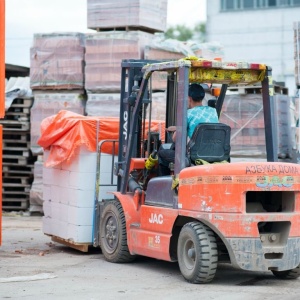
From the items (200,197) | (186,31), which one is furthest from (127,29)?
(186,31)

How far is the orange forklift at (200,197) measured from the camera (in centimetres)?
775

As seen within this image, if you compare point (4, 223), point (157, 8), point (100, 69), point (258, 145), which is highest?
point (157, 8)

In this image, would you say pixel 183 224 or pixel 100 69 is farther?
pixel 100 69

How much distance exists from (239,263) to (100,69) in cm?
663

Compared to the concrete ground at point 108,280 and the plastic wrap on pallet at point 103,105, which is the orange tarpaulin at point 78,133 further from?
the plastic wrap on pallet at point 103,105

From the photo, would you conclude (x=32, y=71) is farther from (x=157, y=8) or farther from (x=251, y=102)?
(x=251, y=102)

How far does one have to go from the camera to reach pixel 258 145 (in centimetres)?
1315

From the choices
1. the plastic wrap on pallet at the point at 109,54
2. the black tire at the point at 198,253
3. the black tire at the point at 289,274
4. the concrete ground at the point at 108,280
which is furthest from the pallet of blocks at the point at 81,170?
the plastic wrap on pallet at the point at 109,54

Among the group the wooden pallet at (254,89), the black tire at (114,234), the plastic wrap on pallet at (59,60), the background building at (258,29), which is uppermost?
the background building at (258,29)

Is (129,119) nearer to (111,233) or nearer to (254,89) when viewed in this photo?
(111,233)

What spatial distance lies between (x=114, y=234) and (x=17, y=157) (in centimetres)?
657

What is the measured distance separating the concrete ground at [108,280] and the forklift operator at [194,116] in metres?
1.20

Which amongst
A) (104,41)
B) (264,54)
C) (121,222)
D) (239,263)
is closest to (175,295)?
(239,263)

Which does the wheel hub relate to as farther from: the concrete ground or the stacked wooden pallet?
the stacked wooden pallet
